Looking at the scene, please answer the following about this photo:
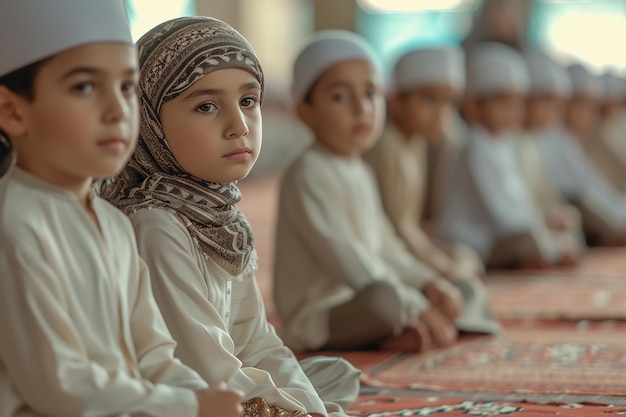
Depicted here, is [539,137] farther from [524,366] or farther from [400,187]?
[524,366]

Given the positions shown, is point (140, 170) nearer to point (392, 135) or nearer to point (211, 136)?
point (211, 136)

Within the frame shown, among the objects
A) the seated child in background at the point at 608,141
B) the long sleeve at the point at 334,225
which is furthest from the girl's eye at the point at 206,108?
the seated child in background at the point at 608,141

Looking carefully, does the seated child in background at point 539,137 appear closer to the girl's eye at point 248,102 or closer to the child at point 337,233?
the child at point 337,233

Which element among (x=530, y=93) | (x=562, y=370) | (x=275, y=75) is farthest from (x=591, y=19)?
(x=562, y=370)

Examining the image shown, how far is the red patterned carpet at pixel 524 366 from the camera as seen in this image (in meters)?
2.80

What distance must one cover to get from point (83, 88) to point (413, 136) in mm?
3131

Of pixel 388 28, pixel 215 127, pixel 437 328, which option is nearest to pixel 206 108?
pixel 215 127

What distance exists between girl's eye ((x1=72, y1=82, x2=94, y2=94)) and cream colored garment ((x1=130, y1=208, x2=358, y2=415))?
0.44 m

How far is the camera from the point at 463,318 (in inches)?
158

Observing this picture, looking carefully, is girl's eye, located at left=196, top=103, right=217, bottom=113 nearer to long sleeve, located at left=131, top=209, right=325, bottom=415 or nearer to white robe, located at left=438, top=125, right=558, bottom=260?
long sleeve, located at left=131, top=209, right=325, bottom=415

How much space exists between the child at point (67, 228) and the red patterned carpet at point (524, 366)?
104cm

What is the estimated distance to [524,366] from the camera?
133 inches

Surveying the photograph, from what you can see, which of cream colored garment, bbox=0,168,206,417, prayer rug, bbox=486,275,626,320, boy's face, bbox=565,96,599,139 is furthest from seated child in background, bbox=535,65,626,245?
cream colored garment, bbox=0,168,206,417

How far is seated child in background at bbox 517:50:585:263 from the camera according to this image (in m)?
6.93
